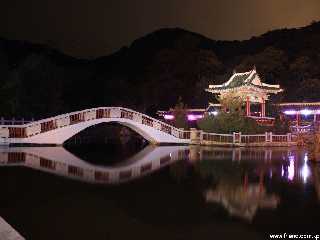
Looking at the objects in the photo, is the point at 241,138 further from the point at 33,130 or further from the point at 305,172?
the point at 305,172

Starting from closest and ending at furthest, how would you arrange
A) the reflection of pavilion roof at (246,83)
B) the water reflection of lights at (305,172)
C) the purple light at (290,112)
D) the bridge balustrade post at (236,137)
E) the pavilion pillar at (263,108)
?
the water reflection of lights at (305,172), the bridge balustrade post at (236,137), the reflection of pavilion roof at (246,83), the pavilion pillar at (263,108), the purple light at (290,112)

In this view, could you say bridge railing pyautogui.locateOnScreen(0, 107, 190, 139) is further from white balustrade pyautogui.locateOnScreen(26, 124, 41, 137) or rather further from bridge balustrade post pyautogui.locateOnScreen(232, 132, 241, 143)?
bridge balustrade post pyautogui.locateOnScreen(232, 132, 241, 143)

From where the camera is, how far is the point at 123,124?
29625mm

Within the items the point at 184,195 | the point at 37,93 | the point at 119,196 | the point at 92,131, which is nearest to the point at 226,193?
the point at 184,195

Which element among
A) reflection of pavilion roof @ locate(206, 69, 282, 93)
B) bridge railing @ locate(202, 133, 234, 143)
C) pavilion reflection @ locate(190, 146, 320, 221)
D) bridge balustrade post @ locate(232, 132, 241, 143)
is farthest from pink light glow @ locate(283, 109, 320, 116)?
pavilion reflection @ locate(190, 146, 320, 221)

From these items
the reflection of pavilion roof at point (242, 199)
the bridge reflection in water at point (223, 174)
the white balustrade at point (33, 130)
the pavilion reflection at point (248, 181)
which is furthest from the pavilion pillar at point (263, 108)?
the reflection of pavilion roof at point (242, 199)

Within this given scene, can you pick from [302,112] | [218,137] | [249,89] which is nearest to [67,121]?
[218,137]

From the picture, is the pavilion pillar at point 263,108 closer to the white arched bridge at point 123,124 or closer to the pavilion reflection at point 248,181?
the white arched bridge at point 123,124

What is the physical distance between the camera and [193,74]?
56.7 m

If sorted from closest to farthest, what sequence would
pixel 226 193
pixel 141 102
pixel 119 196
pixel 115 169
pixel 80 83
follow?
pixel 119 196 < pixel 226 193 < pixel 115 169 < pixel 80 83 < pixel 141 102

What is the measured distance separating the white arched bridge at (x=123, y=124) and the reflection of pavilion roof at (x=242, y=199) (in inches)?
632

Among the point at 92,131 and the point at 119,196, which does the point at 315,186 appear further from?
the point at 92,131

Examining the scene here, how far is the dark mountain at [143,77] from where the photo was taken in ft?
107

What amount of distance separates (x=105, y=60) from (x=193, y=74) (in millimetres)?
31054
